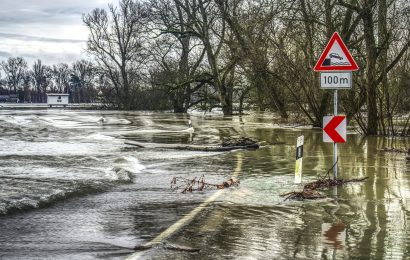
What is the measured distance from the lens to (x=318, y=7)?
27281 mm

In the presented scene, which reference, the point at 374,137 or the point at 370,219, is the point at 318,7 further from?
the point at 370,219

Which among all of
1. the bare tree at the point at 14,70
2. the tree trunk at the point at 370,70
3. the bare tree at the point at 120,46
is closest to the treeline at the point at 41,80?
the bare tree at the point at 14,70

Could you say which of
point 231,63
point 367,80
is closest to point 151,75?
point 231,63

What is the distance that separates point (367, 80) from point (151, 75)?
4481 cm

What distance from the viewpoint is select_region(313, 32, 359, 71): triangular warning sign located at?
1101 centimetres

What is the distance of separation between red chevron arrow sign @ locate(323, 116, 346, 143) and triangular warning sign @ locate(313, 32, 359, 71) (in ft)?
3.11

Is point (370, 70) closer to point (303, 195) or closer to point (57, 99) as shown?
point (303, 195)

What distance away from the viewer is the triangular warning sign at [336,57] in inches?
434

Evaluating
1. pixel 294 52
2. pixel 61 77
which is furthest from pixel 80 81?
pixel 294 52

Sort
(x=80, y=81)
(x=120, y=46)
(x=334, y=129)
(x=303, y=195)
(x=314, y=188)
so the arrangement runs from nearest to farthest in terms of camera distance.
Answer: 1. (x=303, y=195)
2. (x=314, y=188)
3. (x=334, y=129)
4. (x=120, y=46)
5. (x=80, y=81)

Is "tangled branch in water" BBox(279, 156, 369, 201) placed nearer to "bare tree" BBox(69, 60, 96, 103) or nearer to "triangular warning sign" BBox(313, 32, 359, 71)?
"triangular warning sign" BBox(313, 32, 359, 71)

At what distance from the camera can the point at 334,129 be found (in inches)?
438

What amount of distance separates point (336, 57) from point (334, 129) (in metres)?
1.34

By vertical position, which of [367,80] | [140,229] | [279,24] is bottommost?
[140,229]
